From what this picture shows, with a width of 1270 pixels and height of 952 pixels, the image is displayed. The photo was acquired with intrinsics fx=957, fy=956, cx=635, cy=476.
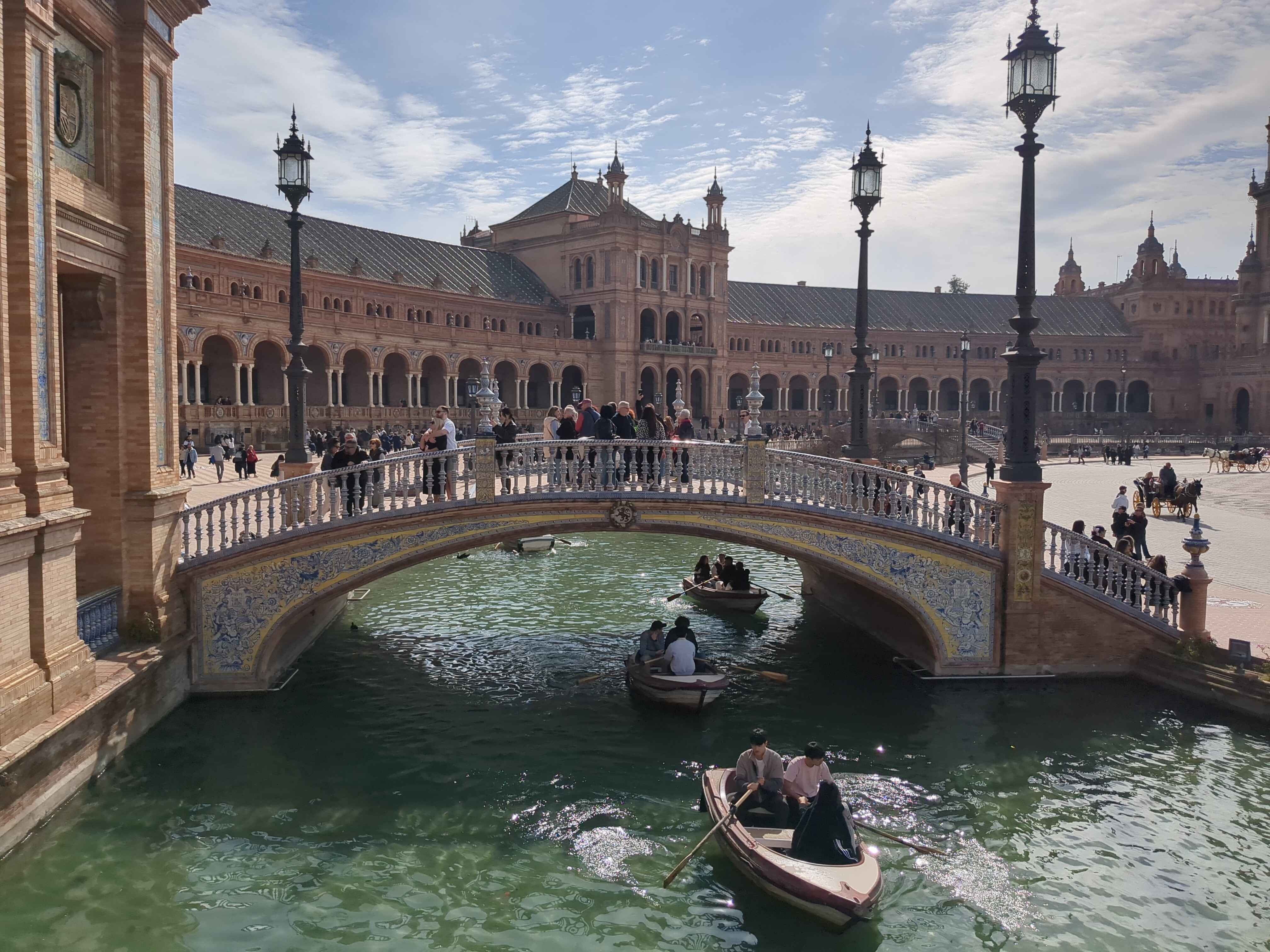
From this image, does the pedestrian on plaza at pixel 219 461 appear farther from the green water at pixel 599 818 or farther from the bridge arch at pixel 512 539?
the bridge arch at pixel 512 539

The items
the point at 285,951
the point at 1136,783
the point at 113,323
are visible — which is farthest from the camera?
the point at 113,323

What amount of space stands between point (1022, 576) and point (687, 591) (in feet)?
28.1

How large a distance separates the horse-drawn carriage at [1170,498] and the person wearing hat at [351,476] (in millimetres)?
22045

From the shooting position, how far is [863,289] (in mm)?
18859

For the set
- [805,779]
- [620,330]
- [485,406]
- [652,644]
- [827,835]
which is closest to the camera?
[827,835]

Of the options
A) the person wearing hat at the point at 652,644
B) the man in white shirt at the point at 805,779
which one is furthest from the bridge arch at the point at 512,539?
the man in white shirt at the point at 805,779

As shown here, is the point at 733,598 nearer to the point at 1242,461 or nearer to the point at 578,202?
the point at 1242,461

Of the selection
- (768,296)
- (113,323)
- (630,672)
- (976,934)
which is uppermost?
(768,296)

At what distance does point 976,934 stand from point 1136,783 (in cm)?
434

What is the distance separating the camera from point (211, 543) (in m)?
13.9

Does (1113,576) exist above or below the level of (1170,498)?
below

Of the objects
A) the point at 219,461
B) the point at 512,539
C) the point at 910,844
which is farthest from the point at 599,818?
the point at 219,461

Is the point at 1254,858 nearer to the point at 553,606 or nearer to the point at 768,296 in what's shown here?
the point at 553,606

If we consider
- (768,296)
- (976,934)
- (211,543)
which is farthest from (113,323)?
(768,296)
